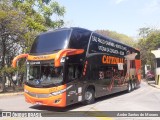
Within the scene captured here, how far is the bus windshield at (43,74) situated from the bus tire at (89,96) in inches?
93.4

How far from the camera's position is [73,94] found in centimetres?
1234

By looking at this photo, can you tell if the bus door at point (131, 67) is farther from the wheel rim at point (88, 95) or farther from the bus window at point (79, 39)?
the bus window at point (79, 39)

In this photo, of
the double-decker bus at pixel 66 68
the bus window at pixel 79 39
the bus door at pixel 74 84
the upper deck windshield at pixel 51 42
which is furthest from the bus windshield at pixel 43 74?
the bus window at pixel 79 39

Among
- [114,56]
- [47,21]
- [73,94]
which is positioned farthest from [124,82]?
[47,21]

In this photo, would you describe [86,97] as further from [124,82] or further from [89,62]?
[124,82]

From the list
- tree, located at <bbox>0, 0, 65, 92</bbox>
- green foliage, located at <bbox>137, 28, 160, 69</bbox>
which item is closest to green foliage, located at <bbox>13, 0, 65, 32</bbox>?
tree, located at <bbox>0, 0, 65, 92</bbox>

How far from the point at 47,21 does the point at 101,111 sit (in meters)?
14.7

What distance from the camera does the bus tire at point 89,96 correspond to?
13.7 metres

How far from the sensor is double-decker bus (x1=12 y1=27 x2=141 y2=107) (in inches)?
462

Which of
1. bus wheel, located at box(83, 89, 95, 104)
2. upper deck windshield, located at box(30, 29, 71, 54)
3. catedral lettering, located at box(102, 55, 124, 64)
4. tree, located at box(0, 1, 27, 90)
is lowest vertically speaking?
bus wheel, located at box(83, 89, 95, 104)

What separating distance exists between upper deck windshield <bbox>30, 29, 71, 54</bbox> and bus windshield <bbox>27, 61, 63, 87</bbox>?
678mm

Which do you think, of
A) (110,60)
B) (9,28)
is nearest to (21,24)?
(9,28)

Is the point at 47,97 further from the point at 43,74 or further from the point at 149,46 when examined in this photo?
the point at 149,46

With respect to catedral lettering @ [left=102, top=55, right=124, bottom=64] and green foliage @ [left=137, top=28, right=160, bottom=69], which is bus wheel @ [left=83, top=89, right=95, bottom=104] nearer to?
catedral lettering @ [left=102, top=55, right=124, bottom=64]
